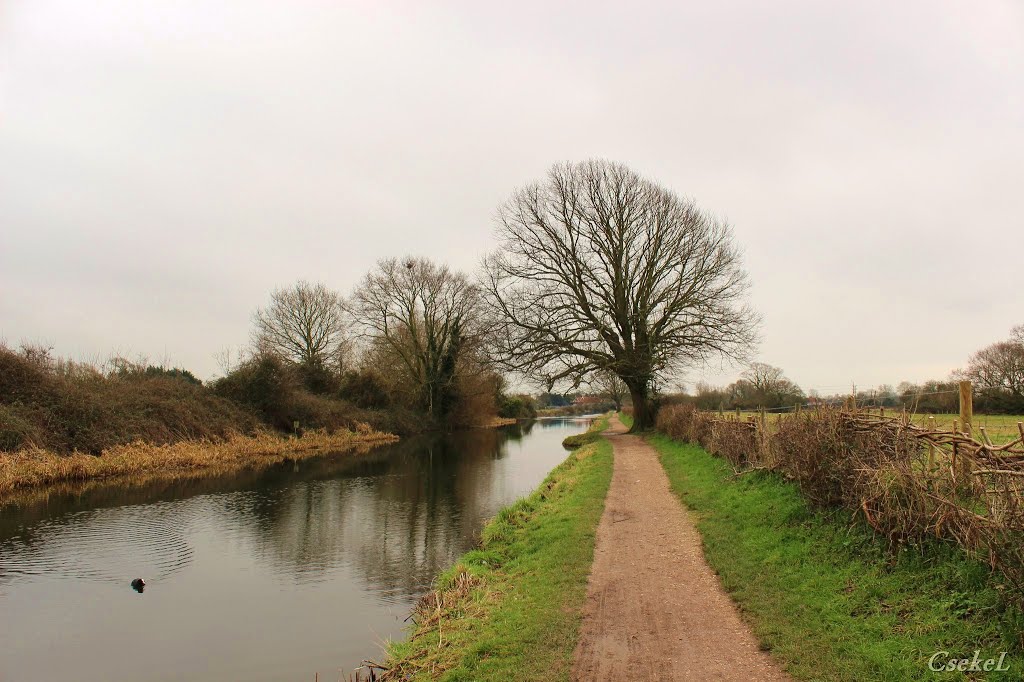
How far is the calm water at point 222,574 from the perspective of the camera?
6988 mm

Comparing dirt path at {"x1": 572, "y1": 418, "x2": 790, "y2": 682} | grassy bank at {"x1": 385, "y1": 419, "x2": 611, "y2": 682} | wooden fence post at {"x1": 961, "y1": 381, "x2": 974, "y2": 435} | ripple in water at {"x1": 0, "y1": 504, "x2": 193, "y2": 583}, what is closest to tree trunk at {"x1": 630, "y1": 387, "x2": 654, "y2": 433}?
grassy bank at {"x1": 385, "y1": 419, "x2": 611, "y2": 682}

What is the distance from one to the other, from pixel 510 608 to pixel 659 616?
5.48ft

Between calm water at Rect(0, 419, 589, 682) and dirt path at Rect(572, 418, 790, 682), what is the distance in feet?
9.41

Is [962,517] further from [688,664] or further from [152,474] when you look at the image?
[152,474]

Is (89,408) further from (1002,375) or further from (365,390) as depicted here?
(1002,375)

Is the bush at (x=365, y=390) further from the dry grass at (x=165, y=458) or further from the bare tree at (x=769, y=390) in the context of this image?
the bare tree at (x=769, y=390)

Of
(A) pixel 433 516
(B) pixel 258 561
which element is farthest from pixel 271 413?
(B) pixel 258 561

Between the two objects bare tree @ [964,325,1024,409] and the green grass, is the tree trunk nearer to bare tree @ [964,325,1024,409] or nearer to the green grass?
bare tree @ [964,325,1024,409]

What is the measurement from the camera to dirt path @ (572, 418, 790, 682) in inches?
199

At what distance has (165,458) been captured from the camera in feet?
72.5

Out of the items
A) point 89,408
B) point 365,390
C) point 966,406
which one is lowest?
point 966,406

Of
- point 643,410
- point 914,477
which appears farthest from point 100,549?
point 643,410

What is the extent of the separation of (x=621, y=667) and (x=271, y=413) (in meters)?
31.5

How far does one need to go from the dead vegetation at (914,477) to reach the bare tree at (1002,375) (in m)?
21.6
